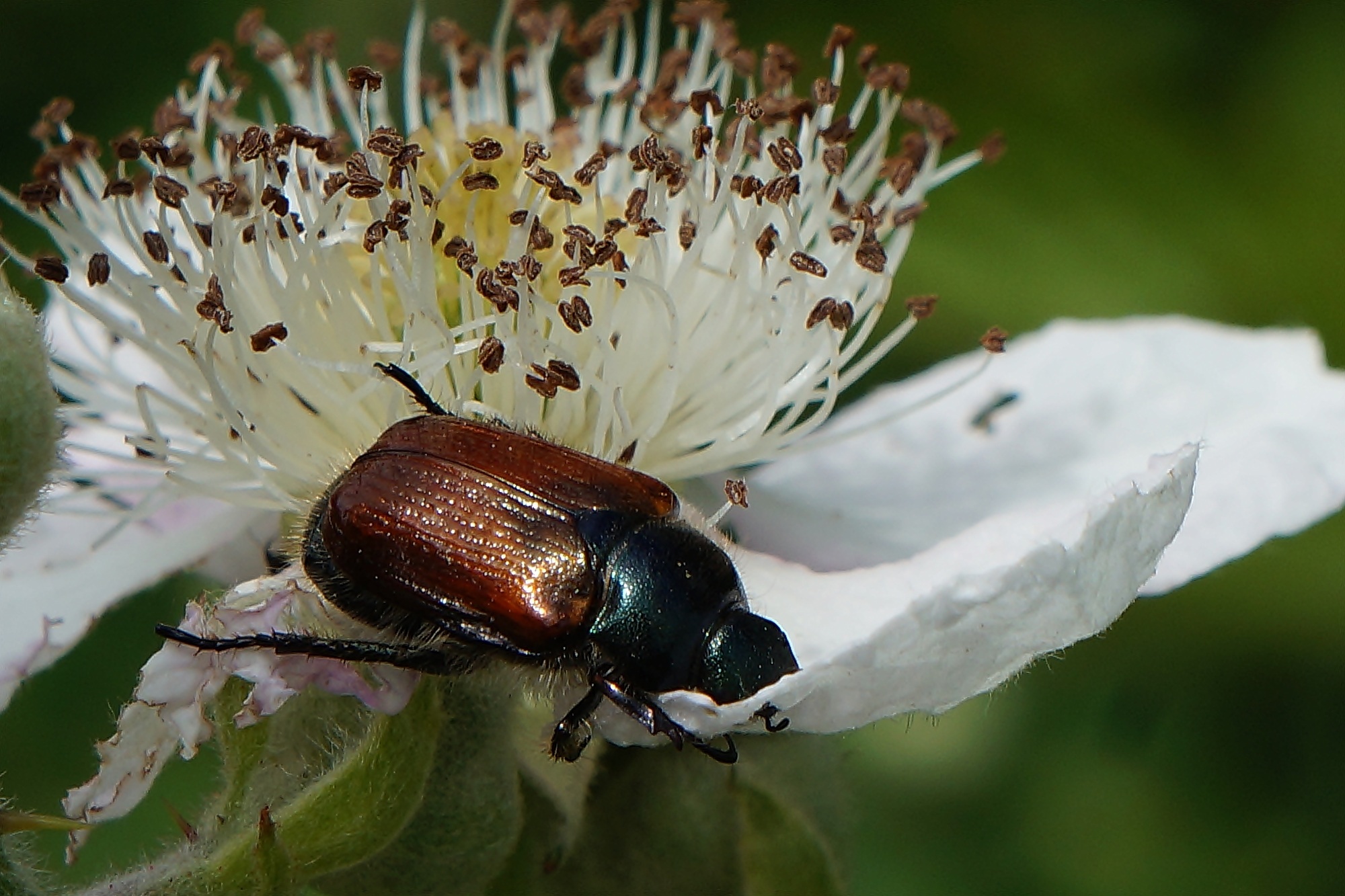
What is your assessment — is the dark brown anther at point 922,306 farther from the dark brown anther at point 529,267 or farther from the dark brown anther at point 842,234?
the dark brown anther at point 529,267

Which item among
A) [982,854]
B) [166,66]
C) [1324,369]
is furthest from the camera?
[166,66]

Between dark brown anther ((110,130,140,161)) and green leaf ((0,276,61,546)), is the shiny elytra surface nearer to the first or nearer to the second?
green leaf ((0,276,61,546))

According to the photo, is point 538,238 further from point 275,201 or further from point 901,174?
point 901,174

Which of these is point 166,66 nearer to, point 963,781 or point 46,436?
point 963,781

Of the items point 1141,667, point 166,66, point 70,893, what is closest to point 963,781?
point 1141,667

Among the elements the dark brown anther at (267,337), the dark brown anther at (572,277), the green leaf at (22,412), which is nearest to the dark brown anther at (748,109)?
the dark brown anther at (572,277)

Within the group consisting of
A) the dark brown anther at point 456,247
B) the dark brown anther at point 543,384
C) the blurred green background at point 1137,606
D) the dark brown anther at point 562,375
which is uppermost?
the dark brown anther at point 456,247

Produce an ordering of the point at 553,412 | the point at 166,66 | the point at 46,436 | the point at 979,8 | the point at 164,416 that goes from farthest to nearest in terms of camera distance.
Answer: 1. the point at 166,66
2. the point at 979,8
3. the point at 164,416
4. the point at 553,412
5. the point at 46,436
